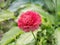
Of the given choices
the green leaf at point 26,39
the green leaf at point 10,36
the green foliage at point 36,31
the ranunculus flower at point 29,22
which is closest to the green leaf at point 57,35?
the green foliage at point 36,31

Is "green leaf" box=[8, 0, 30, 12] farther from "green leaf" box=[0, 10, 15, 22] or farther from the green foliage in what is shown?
"green leaf" box=[0, 10, 15, 22]

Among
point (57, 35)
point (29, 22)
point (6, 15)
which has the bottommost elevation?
point (57, 35)

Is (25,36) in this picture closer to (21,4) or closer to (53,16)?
(53,16)

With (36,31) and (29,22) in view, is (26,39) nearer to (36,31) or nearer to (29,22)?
(36,31)

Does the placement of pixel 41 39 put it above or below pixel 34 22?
below

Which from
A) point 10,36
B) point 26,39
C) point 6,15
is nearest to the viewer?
point 26,39

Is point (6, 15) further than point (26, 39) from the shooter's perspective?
Yes

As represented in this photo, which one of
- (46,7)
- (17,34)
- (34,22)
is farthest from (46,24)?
(34,22)

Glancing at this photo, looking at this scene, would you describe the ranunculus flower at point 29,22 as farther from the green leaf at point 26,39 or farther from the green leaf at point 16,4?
the green leaf at point 16,4

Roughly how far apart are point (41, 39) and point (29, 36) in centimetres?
11

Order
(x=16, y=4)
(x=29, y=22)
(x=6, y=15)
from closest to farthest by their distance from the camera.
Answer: (x=29, y=22), (x=6, y=15), (x=16, y=4)

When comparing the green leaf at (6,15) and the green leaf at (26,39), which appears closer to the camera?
the green leaf at (26,39)

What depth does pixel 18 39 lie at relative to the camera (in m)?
2.14

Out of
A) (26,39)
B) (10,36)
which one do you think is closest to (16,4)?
(10,36)
